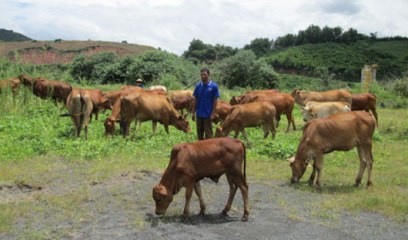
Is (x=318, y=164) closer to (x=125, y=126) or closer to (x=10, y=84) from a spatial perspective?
(x=125, y=126)

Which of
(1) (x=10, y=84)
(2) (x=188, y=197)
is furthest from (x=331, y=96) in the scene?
(2) (x=188, y=197)

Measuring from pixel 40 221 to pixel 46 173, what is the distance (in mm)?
3792

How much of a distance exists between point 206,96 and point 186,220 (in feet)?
14.1

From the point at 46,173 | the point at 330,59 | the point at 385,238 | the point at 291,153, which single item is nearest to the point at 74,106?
the point at 46,173

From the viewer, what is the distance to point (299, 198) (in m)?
10.2

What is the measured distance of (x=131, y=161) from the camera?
1316cm

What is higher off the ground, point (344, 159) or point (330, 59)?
point (330, 59)

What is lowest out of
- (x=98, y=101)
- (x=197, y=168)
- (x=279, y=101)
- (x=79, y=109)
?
(x=197, y=168)

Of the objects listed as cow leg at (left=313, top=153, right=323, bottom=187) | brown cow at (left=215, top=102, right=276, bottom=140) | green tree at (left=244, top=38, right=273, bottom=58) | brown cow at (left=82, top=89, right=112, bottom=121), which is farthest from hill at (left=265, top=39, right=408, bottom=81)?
cow leg at (left=313, top=153, right=323, bottom=187)

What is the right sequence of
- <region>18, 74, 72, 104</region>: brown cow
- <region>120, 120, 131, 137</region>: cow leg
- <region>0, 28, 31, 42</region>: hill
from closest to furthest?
1. <region>120, 120, 131, 137</region>: cow leg
2. <region>18, 74, 72, 104</region>: brown cow
3. <region>0, 28, 31, 42</region>: hill

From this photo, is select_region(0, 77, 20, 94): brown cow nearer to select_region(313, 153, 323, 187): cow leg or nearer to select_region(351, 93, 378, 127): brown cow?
select_region(351, 93, 378, 127): brown cow

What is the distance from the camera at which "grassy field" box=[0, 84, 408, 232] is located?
Result: 380 inches

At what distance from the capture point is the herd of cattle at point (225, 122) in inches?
336

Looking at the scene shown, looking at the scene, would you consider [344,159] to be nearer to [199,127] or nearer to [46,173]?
[199,127]
